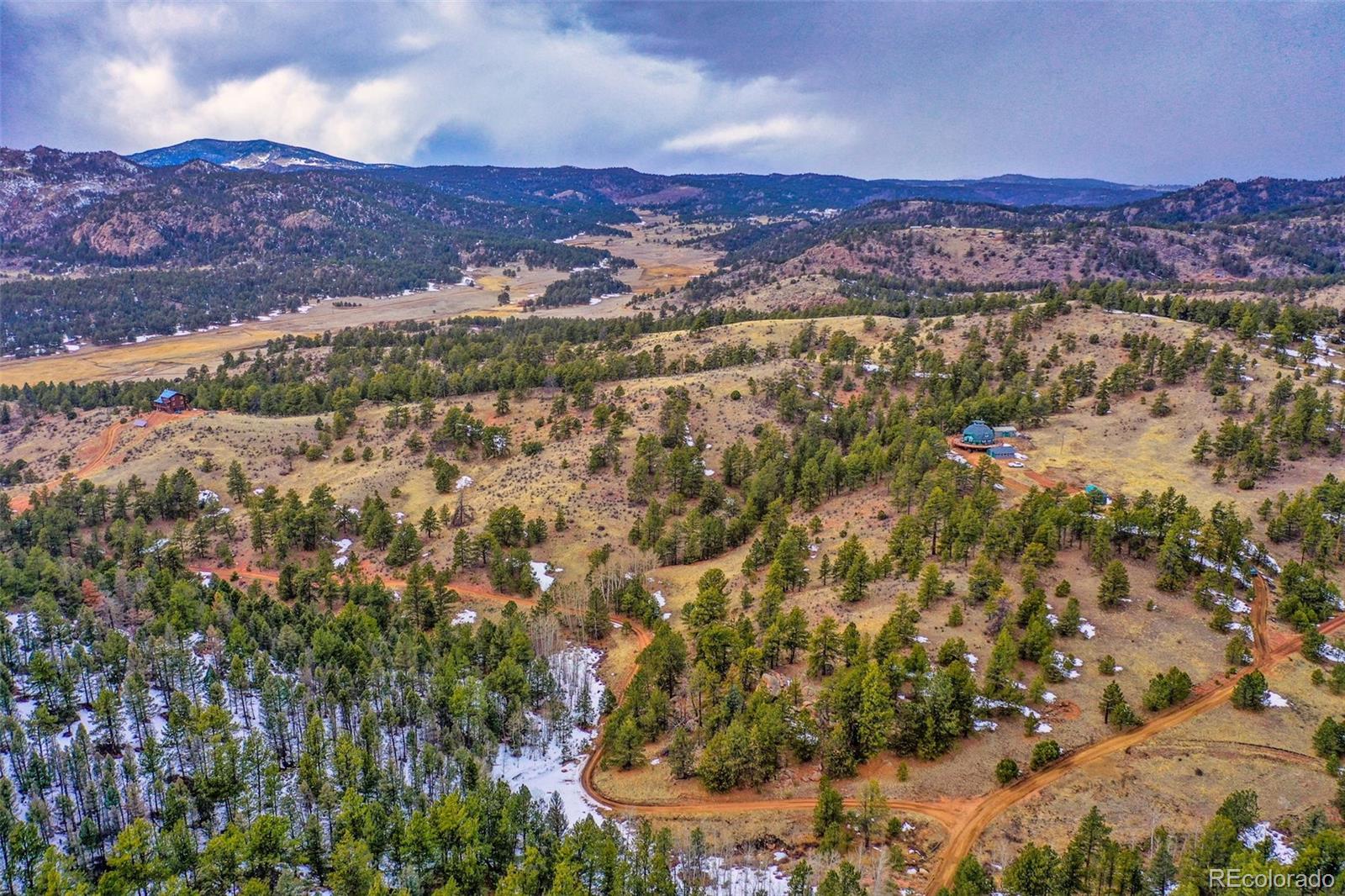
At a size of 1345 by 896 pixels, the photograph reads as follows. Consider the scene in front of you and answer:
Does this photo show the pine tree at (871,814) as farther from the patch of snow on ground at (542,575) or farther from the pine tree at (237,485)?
the pine tree at (237,485)

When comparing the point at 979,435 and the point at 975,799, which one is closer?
the point at 975,799

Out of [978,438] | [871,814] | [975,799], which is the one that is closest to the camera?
[871,814]

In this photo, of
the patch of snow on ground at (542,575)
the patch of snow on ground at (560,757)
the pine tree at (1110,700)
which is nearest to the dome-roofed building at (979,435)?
the pine tree at (1110,700)

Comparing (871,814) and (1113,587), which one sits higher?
(1113,587)

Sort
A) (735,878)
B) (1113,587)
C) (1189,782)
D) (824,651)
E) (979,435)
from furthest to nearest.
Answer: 1. (979,435)
2. (1113,587)
3. (824,651)
4. (1189,782)
5. (735,878)

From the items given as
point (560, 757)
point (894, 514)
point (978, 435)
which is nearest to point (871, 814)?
point (560, 757)

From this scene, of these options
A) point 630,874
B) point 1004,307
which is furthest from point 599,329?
point 630,874

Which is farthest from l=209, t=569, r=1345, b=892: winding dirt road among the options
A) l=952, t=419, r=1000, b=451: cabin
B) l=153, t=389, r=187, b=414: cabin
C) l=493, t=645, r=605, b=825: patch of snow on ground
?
A: l=153, t=389, r=187, b=414: cabin

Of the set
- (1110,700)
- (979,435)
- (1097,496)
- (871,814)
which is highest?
(979,435)

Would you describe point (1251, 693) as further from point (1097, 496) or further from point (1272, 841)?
point (1097, 496)

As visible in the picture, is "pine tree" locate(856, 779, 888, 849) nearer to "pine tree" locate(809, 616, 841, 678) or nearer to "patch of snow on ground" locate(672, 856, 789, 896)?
"patch of snow on ground" locate(672, 856, 789, 896)
